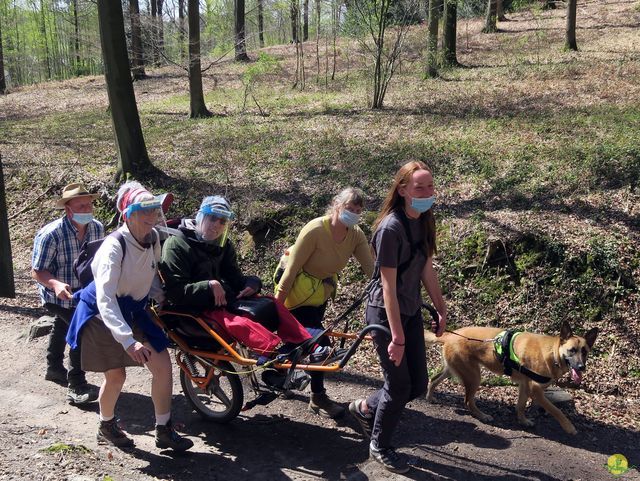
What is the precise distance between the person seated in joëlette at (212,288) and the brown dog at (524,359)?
1.53 m

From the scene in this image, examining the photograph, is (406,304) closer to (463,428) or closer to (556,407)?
(463,428)

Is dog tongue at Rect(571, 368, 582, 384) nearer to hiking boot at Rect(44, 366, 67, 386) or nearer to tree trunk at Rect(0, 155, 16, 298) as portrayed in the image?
hiking boot at Rect(44, 366, 67, 386)

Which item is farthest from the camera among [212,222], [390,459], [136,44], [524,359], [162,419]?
[136,44]

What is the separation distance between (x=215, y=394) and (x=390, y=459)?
1.77 m

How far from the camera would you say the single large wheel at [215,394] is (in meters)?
5.24

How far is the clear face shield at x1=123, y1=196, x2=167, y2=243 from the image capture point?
448 cm

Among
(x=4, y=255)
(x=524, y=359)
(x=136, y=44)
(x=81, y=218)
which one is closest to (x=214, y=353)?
(x=81, y=218)

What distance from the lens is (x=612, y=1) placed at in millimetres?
25109

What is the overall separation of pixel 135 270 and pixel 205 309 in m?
0.71

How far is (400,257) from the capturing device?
4.38 meters

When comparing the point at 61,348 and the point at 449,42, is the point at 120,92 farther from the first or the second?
the point at 449,42

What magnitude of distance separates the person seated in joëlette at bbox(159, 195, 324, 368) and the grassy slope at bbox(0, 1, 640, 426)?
3.14 meters

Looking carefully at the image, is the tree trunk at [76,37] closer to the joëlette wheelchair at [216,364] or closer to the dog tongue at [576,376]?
the joëlette wheelchair at [216,364]

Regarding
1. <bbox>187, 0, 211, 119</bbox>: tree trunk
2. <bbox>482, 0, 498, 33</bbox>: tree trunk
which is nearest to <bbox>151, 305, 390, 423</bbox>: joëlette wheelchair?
<bbox>187, 0, 211, 119</bbox>: tree trunk
